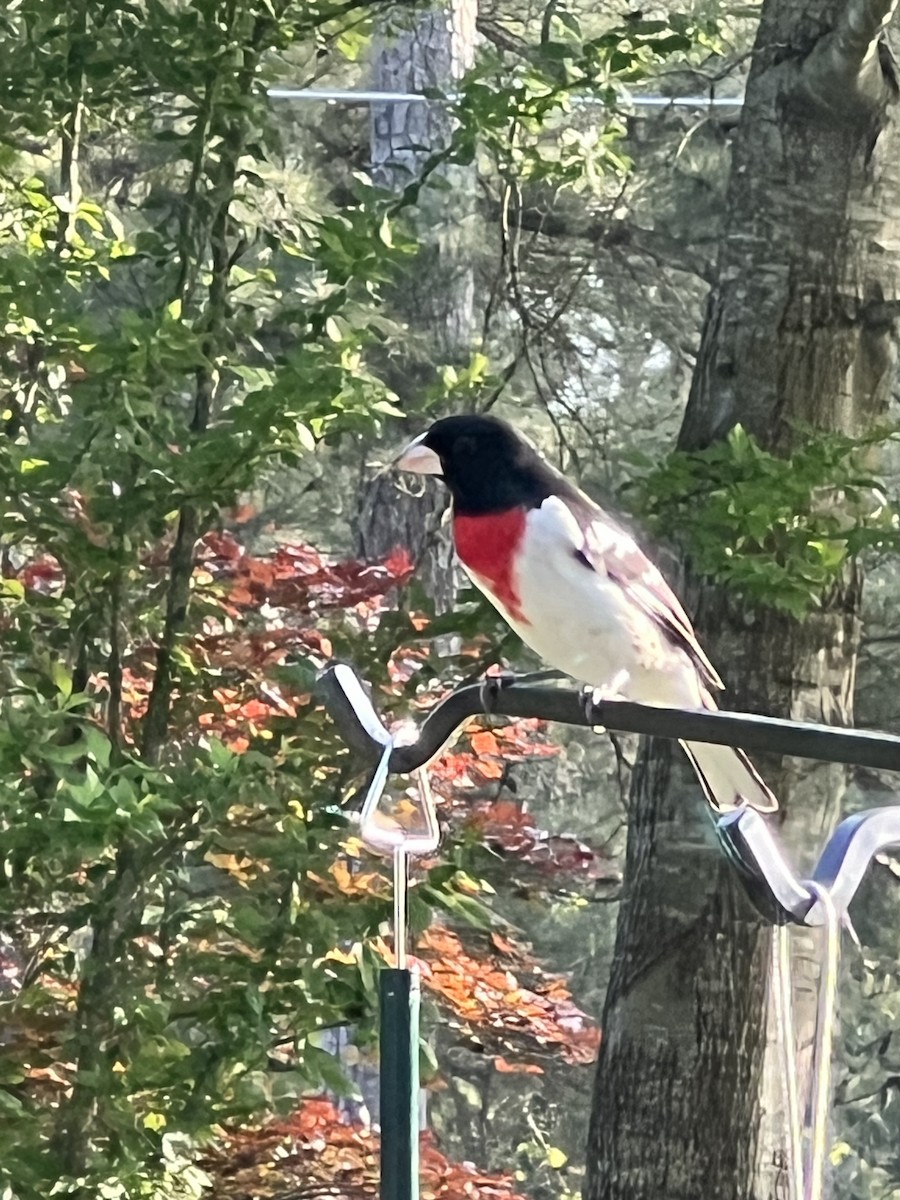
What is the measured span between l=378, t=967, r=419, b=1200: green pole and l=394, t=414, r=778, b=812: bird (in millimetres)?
461

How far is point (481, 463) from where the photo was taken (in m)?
1.46

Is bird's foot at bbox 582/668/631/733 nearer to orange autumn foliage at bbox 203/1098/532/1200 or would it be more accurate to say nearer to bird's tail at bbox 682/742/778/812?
bird's tail at bbox 682/742/778/812

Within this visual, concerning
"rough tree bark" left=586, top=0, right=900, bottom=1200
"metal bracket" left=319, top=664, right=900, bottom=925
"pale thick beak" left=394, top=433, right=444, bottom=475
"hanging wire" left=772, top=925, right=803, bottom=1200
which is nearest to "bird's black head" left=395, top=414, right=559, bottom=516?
"pale thick beak" left=394, top=433, right=444, bottom=475

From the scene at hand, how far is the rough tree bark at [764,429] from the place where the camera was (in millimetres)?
2281

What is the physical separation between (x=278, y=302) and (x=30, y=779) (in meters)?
0.81

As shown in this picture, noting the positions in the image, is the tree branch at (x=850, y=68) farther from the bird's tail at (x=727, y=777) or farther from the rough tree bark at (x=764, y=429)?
the bird's tail at (x=727, y=777)

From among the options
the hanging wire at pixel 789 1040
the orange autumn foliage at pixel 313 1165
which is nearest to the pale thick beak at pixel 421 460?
the hanging wire at pixel 789 1040

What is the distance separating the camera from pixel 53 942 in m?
2.20

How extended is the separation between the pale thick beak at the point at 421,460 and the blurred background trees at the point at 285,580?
0.20 m

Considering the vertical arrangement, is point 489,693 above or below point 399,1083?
above

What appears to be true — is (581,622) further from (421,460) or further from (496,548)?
(421,460)

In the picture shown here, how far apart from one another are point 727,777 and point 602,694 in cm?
22

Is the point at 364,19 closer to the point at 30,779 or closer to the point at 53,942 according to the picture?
the point at 30,779

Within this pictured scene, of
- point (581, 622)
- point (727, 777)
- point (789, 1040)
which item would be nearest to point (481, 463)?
point (581, 622)
